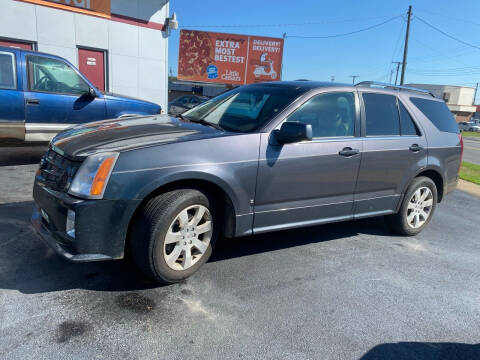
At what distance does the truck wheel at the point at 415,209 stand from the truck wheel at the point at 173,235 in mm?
2608

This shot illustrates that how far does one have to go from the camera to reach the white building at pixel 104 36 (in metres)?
10.3

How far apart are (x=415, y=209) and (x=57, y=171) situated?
4145mm

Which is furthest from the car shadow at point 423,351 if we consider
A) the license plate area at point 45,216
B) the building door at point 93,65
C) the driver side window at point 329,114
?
the building door at point 93,65

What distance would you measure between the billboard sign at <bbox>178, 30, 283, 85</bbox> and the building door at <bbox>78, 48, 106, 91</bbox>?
54.5ft

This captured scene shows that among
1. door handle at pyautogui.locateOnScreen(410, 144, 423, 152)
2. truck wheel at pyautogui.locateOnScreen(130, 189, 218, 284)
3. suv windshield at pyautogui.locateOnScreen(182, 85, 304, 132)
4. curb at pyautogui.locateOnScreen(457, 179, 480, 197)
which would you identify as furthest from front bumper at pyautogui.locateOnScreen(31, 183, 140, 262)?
curb at pyautogui.locateOnScreen(457, 179, 480, 197)

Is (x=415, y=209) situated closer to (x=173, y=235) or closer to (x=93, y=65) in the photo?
(x=173, y=235)

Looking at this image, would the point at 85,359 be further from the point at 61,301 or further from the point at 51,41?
the point at 51,41

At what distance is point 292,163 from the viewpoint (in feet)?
11.9

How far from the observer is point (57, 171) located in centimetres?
308

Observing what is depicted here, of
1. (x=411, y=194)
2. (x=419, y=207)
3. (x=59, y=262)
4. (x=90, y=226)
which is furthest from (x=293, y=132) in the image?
(x=419, y=207)

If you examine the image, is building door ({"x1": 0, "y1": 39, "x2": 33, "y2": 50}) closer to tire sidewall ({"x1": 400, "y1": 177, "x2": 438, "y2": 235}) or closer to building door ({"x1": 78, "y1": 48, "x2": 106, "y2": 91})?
building door ({"x1": 78, "y1": 48, "x2": 106, "y2": 91})

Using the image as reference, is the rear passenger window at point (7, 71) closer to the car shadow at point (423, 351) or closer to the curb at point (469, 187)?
the car shadow at point (423, 351)

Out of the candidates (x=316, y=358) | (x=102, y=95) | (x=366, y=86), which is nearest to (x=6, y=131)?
(x=102, y=95)

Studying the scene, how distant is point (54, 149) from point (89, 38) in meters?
9.59
